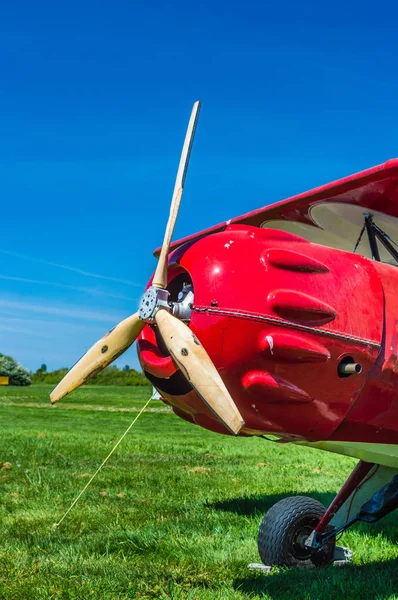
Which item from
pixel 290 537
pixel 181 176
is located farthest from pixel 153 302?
pixel 290 537

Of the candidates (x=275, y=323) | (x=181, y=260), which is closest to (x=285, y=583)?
(x=275, y=323)

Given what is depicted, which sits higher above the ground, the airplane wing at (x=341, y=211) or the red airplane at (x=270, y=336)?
the airplane wing at (x=341, y=211)

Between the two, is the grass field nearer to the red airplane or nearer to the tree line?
the red airplane

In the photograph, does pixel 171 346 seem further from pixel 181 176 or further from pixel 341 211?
pixel 341 211

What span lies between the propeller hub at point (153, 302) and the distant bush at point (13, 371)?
5405cm

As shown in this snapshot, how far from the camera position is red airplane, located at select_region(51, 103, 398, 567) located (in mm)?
4488

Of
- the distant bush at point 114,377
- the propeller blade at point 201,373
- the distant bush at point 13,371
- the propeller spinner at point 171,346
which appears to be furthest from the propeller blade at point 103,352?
the distant bush at point 13,371

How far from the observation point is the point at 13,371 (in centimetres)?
5653

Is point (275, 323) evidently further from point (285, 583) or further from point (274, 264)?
point (285, 583)

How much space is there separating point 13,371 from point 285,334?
54.7 meters

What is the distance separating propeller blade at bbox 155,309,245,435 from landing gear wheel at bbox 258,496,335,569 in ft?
7.92

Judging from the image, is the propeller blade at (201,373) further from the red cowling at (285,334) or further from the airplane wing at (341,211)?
the airplane wing at (341,211)

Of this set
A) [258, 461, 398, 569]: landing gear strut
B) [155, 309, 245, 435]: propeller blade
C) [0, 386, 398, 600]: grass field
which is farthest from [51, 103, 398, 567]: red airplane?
[0, 386, 398, 600]: grass field

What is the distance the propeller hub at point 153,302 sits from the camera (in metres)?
4.69
